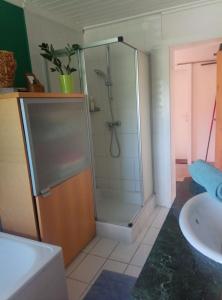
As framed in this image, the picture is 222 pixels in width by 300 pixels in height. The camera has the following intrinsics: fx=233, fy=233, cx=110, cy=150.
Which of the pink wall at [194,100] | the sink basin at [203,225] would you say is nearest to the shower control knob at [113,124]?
the sink basin at [203,225]

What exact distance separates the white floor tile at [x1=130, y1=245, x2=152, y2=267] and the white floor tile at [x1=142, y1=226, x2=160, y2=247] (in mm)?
65

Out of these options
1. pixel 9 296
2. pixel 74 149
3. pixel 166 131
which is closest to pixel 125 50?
pixel 166 131

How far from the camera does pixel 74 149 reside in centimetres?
207

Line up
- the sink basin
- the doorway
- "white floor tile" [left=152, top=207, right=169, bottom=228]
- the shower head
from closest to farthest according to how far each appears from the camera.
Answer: the sink basin → "white floor tile" [left=152, top=207, right=169, bottom=228] → the shower head → the doorway

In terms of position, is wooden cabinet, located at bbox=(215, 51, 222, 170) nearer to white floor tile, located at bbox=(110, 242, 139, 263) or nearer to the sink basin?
white floor tile, located at bbox=(110, 242, 139, 263)

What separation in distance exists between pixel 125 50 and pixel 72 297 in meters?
2.49

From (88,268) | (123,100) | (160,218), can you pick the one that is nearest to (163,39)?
(123,100)

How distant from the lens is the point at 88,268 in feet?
6.49

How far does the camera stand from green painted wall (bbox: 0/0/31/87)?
193 cm

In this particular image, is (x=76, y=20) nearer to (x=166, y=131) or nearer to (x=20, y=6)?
(x=20, y=6)

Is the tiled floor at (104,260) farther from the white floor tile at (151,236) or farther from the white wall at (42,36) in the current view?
the white wall at (42,36)

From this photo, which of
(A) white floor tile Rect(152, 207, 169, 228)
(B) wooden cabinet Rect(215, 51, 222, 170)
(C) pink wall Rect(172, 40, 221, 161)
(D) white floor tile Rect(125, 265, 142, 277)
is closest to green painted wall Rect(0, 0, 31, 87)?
(D) white floor tile Rect(125, 265, 142, 277)

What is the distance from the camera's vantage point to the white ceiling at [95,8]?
2.19 meters

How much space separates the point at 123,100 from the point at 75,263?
1840 mm
